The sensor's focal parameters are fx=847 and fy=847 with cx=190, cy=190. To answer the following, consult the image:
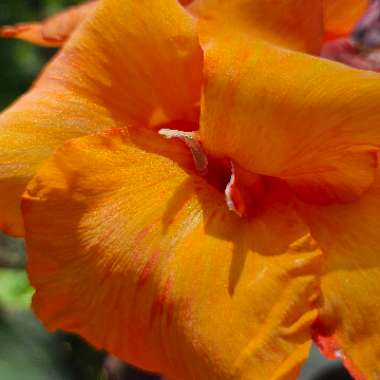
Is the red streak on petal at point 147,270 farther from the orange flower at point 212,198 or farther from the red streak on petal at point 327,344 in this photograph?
the red streak on petal at point 327,344

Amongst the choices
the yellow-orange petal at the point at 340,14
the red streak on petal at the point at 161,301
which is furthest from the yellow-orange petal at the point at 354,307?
the yellow-orange petal at the point at 340,14

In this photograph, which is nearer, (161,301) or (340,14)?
(161,301)

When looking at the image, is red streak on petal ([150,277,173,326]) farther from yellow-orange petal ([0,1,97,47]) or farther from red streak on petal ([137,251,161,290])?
yellow-orange petal ([0,1,97,47])

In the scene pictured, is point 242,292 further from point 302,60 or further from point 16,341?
point 16,341

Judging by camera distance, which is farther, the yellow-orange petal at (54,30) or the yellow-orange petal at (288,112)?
the yellow-orange petal at (54,30)

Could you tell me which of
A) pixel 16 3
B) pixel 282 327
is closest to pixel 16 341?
pixel 282 327

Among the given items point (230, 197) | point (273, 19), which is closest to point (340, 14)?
A: point (273, 19)

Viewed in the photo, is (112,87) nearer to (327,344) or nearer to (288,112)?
(288,112)

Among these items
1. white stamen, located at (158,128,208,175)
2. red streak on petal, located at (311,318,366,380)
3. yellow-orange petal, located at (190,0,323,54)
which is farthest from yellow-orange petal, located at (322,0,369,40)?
red streak on petal, located at (311,318,366,380)
